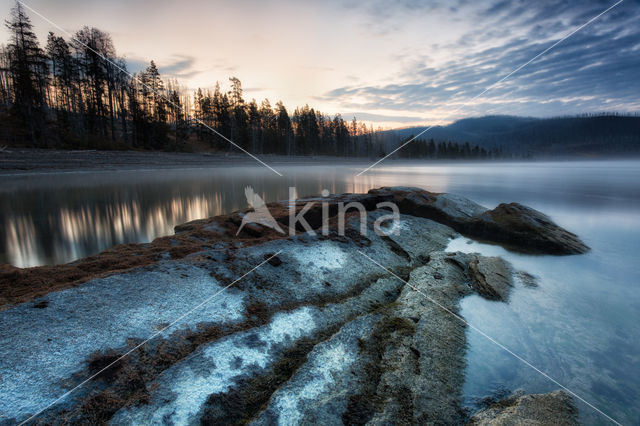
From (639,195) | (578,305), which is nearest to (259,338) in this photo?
(578,305)

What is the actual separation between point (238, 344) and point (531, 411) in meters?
2.69

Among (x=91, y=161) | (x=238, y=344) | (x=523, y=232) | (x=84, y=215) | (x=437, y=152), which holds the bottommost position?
(x=523, y=232)

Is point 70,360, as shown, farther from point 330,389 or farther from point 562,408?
point 562,408

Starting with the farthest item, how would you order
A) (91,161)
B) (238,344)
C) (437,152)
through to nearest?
1. (437,152)
2. (91,161)
3. (238,344)

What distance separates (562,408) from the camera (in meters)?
2.57

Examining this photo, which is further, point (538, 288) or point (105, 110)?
point (105, 110)

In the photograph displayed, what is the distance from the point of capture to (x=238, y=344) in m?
2.78

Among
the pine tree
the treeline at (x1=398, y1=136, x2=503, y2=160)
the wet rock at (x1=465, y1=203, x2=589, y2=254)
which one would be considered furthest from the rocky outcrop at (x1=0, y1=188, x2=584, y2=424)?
the treeline at (x1=398, y1=136, x2=503, y2=160)

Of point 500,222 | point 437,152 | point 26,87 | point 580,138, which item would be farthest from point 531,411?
point 580,138

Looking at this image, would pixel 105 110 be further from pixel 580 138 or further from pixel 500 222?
pixel 580 138

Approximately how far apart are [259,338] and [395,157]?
336 ft

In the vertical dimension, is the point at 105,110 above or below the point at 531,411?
above

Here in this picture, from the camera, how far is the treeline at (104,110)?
2816 cm

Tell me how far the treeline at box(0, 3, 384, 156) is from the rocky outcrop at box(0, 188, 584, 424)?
12.2 feet
